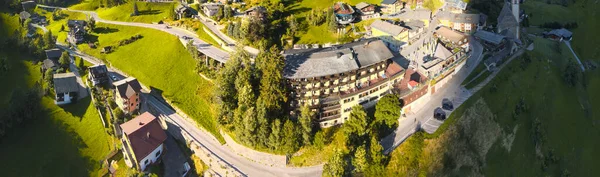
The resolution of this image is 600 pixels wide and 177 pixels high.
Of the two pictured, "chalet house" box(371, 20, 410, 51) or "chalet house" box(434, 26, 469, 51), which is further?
"chalet house" box(371, 20, 410, 51)

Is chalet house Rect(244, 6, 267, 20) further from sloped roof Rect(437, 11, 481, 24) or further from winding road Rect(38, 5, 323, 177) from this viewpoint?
sloped roof Rect(437, 11, 481, 24)

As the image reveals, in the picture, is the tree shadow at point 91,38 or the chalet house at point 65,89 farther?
the tree shadow at point 91,38

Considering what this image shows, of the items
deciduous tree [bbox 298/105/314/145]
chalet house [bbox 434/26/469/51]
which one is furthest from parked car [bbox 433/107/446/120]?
deciduous tree [bbox 298/105/314/145]

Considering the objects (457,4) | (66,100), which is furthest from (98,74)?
(457,4)

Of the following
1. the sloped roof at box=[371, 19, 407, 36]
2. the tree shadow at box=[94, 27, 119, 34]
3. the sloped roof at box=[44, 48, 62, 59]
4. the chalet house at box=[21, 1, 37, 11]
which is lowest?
the sloped roof at box=[44, 48, 62, 59]

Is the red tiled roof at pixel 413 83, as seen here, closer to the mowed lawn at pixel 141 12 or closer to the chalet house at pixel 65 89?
the chalet house at pixel 65 89

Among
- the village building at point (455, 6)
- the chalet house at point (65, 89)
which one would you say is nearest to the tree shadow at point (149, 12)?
the chalet house at point (65, 89)

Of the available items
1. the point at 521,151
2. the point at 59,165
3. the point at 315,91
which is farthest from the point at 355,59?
the point at 59,165

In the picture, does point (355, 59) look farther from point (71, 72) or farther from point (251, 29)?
point (71, 72)
